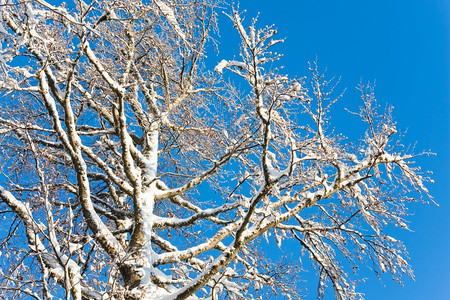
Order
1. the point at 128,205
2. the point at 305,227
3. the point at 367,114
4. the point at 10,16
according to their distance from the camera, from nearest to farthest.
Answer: the point at 10,16 → the point at 367,114 → the point at 305,227 → the point at 128,205

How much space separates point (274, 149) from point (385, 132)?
2.84 metres

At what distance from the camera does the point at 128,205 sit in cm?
855

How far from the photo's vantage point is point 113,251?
6020mm

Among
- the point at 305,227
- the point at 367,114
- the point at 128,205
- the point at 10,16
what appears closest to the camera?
the point at 10,16

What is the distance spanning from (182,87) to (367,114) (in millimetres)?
3881

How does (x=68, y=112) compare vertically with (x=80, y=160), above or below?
above

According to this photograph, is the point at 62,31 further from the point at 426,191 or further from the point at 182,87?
the point at 426,191

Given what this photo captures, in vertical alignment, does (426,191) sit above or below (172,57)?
below

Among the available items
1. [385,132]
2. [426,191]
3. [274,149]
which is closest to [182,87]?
[274,149]

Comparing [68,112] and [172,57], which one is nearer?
[68,112]

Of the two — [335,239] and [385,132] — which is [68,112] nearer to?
[385,132]

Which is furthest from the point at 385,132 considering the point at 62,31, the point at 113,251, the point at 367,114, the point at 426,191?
the point at 62,31

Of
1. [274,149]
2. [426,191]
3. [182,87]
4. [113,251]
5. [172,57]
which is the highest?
[172,57]

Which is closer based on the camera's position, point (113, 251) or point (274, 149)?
point (113, 251)
